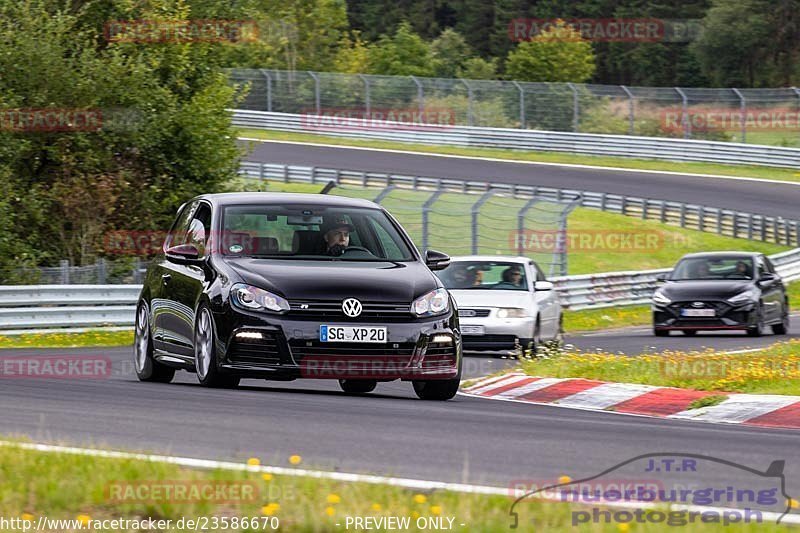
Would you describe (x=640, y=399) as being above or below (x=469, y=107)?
above

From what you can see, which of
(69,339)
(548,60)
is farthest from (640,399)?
(548,60)

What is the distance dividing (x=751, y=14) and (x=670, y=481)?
80.1 metres

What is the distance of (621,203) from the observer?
145ft

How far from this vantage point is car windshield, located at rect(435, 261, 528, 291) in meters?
20.2

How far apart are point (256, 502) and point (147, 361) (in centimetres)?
741

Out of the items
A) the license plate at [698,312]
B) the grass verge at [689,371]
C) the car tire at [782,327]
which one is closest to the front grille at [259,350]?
the grass verge at [689,371]

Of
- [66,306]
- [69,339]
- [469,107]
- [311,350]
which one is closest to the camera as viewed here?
[311,350]

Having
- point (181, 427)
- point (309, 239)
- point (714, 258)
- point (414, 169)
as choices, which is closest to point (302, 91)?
point (414, 169)

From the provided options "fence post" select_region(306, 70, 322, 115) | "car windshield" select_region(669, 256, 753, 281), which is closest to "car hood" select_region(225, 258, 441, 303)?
"car windshield" select_region(669, 256, 753, 281)

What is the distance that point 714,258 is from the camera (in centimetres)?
2447

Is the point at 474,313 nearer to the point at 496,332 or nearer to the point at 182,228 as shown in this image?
the point at 496,332

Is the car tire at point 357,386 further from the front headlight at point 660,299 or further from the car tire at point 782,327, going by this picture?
the car tire at point 782,327

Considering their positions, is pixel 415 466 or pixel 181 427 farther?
pixel 181 427

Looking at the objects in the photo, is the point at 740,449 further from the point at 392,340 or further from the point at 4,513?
the point at 4,513
